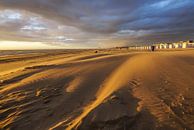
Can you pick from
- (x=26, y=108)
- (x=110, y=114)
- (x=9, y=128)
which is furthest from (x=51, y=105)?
(x=110, y=114)

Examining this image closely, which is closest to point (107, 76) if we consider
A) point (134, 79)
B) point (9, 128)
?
point (134, 79)

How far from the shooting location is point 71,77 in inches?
318

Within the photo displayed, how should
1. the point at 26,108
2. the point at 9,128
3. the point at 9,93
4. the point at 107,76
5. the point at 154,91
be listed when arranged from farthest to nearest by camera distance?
the point at 107,76 < the point at 9,93 < the point at 154,91 < the point at 26,108 < the point at 9,128

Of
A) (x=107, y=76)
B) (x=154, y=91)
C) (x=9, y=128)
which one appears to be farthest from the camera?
(x=107, y=76)

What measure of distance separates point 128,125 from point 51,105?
7.35ft

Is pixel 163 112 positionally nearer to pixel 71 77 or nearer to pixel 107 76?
pixel 107 76

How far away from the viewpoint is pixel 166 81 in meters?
6.52

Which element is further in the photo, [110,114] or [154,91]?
[154,91]

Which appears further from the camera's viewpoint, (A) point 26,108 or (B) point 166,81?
(B) point 166,81

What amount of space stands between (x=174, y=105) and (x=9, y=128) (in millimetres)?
3801

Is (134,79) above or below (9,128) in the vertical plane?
above

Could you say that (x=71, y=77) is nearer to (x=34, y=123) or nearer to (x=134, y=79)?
(x=134, y=79)

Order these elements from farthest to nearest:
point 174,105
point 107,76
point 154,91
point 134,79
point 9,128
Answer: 1. point 107,76
2. point 134,79
3. point 154,91
4. point 174,105
5. point 9,128

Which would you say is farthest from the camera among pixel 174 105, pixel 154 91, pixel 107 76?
pixel 107 76
